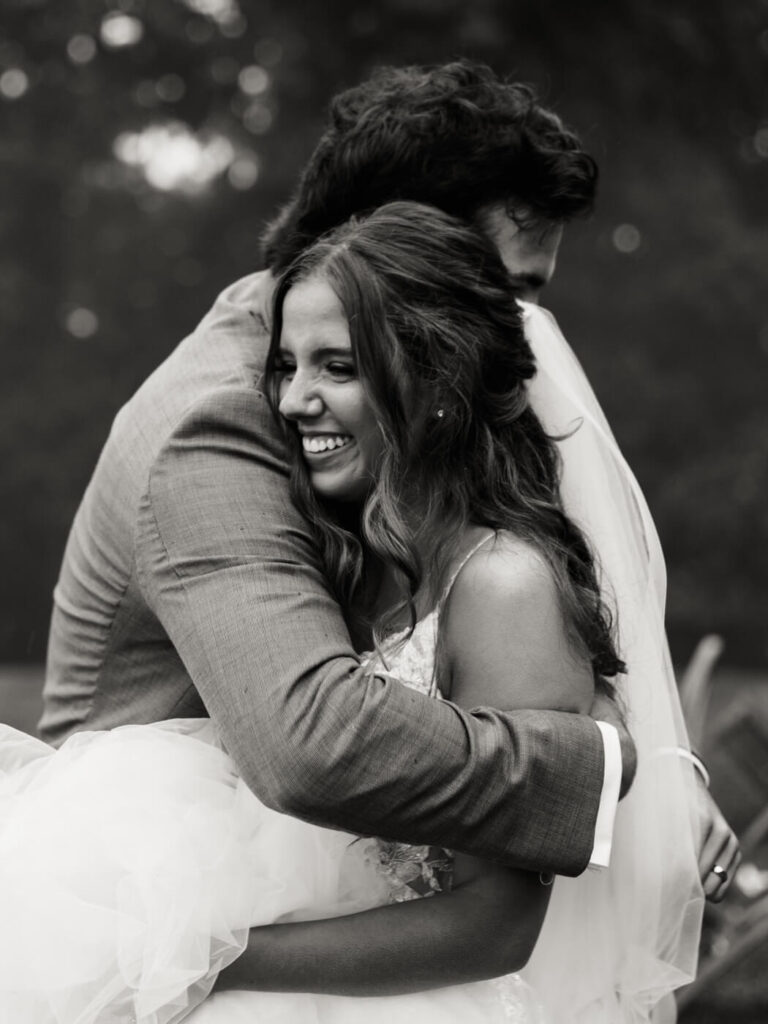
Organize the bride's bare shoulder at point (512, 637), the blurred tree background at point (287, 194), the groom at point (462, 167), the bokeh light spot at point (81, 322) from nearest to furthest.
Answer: the bride's bare shoulder at point (512, 637) → the groom at point (462, 167) → the blurred tree background at point (287, 194) → the bokeh light spot at point (81, 322)

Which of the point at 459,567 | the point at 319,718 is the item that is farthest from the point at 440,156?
the point at 319,718

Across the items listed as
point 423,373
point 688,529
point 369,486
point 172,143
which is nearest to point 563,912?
point 369,486

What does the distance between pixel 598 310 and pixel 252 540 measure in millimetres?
4489

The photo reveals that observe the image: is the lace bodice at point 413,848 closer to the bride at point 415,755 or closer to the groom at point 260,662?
the bride at point 415,755

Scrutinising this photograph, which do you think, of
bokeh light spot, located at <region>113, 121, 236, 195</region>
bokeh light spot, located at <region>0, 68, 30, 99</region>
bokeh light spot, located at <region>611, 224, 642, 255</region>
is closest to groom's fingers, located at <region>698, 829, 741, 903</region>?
bokeh light spot, located at <region>611, 224, 642, 255</region>

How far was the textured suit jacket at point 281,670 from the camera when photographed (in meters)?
1.72

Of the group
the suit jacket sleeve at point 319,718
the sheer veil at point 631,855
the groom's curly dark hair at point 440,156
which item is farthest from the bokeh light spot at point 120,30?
the suit jacket sleeve at point 319,718

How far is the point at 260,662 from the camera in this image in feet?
5.74

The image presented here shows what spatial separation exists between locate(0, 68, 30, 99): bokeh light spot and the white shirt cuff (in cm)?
495

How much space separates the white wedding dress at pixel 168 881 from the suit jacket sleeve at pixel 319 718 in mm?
239

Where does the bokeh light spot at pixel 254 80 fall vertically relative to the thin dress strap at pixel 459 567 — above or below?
above

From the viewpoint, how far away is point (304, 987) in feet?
6.29

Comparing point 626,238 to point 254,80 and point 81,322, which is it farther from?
point 81,322

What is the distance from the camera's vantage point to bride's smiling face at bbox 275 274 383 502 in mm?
2111
